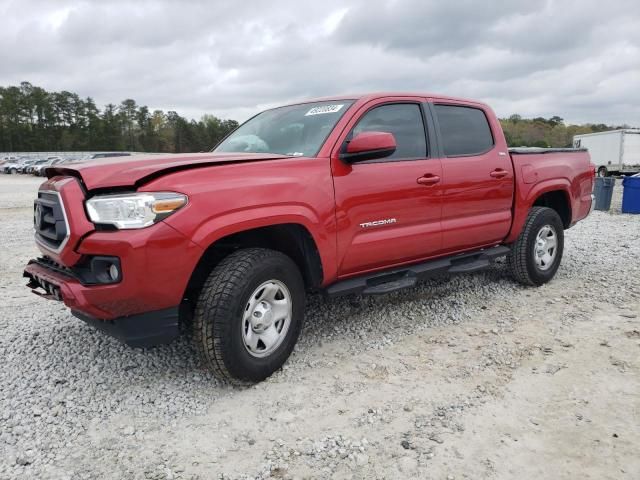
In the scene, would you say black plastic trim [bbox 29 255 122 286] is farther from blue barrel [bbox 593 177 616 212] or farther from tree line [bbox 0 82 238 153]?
tree line [bbox 0 82 238 153]

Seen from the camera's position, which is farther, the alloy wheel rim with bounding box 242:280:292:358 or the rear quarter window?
the rear quarter window

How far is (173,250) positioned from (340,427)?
1.34m

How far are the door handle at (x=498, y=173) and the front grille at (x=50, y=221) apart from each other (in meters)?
3.60

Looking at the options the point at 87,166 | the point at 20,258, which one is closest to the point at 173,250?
the point at 87,166

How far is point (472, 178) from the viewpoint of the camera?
450 cm

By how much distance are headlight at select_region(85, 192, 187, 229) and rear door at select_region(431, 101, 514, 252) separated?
8.10 feet

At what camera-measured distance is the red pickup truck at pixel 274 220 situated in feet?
8.95

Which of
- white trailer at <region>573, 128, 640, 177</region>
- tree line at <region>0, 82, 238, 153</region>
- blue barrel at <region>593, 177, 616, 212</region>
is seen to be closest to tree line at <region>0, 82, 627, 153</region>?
tree line at <region>0, 82, 238, 153</region>

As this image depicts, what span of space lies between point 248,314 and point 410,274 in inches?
60.4

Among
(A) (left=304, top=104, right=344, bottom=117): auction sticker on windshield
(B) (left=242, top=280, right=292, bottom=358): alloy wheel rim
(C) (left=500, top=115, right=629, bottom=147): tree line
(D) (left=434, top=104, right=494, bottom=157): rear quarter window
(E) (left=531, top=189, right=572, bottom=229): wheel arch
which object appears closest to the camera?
(B) (left=242, top=280, right=292, bottom=358): alloy wheel rim

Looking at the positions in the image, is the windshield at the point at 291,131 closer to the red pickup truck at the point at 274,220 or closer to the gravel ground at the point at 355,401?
the red pickup truck at the point at 274,220

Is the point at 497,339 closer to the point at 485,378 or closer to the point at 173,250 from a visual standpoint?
the point at 485,378

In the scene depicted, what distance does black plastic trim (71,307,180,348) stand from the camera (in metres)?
2.79

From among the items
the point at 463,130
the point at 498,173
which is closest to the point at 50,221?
the point at 463,130
